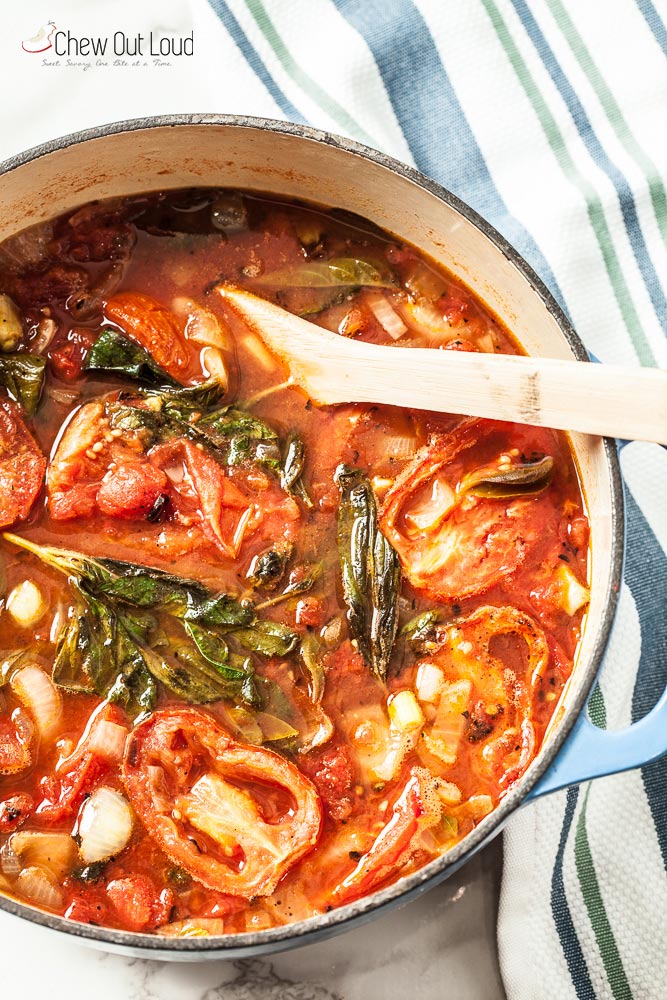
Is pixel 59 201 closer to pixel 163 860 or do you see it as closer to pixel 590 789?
pixel 163 860

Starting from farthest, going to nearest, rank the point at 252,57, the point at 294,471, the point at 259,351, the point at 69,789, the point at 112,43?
the point at 112,43 < the point at 252,57 < the point at 259,351 < the point at 294,471 < the point at 69,789

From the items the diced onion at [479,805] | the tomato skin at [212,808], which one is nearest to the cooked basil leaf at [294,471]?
the tomato skin at [212,808]

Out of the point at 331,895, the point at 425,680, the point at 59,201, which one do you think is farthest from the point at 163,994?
the point at 59,201

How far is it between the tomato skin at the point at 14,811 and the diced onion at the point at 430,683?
1.18 m

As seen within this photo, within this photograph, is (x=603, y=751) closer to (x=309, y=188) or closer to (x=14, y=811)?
(x=14, y=811)

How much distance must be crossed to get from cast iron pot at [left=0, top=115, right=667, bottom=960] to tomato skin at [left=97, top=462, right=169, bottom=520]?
899mm

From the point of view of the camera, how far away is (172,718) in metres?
2.89

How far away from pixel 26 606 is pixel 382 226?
1.67 meters

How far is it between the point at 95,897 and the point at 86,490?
118cm

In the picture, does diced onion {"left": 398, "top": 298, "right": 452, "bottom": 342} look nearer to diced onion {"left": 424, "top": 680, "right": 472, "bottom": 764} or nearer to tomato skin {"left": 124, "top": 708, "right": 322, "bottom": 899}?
diced onion {"left": 424, "top": 680, "right": 472, "bottom": 764}

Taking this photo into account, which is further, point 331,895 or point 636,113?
point 636,113

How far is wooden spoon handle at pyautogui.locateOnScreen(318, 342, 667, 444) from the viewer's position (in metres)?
2.62

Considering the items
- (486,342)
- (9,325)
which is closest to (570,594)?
(486,342)

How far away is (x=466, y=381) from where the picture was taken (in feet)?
9.37
